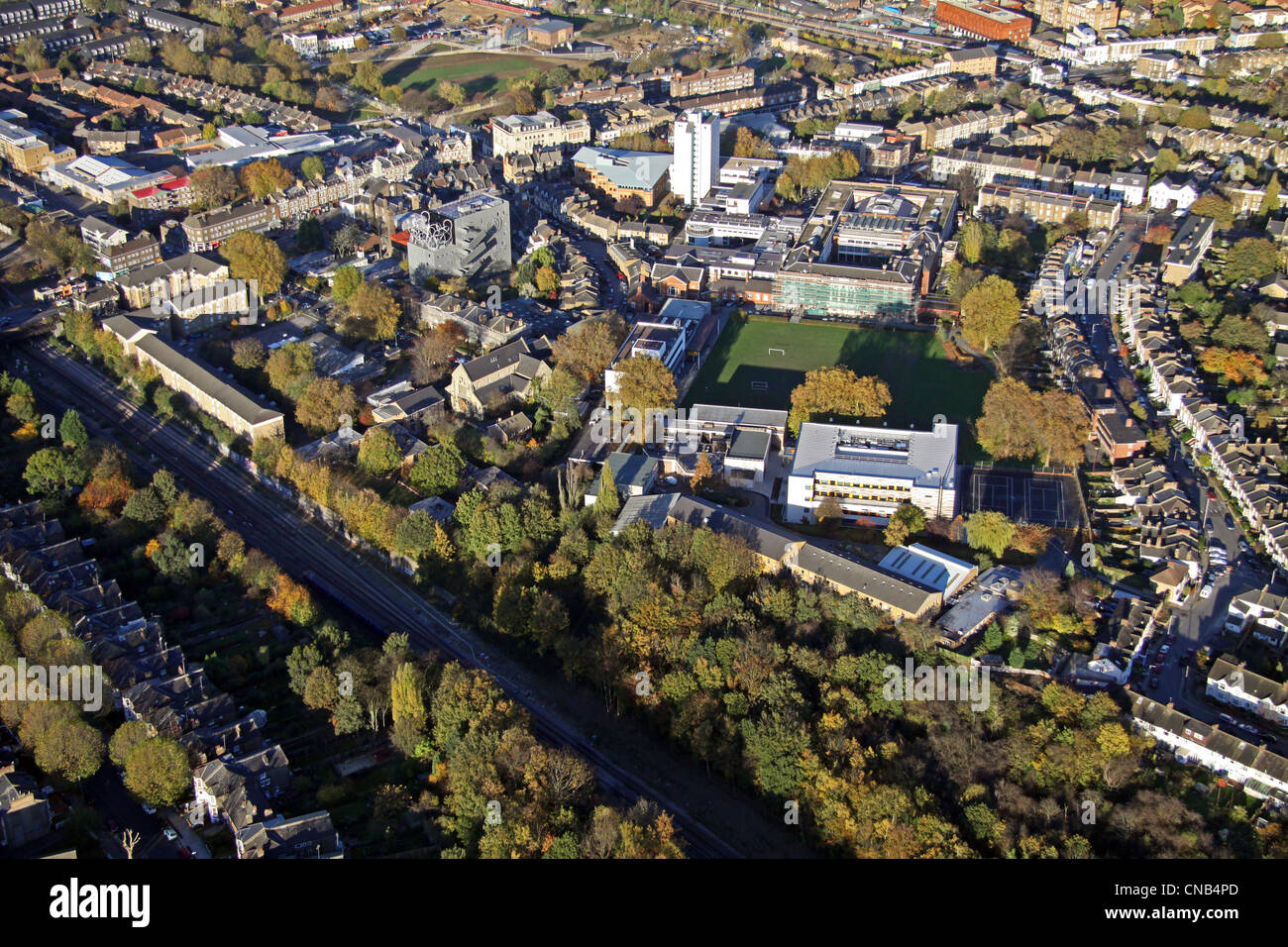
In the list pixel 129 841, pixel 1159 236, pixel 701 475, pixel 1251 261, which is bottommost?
pixel 129 841

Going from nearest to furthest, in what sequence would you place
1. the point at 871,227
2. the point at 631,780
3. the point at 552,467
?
the point at 631,780
the point at 552,467
the point at 871,227

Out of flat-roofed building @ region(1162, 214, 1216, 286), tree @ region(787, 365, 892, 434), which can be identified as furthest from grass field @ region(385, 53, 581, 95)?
tree @ region(787, 365, 892, 434)

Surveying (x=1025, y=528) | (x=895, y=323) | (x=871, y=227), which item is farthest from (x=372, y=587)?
(x=871, y=227)

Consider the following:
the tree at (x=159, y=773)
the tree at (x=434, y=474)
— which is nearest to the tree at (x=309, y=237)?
the tree at (x=434, y=474)

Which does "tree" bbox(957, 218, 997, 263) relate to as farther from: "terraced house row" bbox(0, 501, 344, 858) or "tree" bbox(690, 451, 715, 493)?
"terraced house row" bbox(0, 501, 344, 858)

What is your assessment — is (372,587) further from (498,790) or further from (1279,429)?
(1279,429)

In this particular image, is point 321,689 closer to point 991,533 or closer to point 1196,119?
point 991,533

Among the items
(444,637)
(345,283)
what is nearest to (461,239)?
(345,283)
